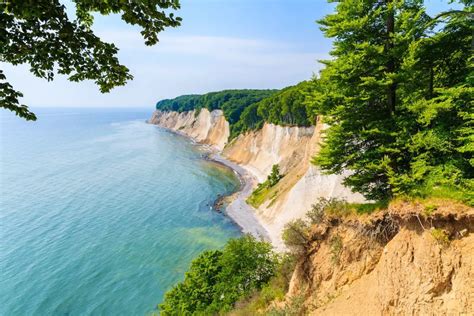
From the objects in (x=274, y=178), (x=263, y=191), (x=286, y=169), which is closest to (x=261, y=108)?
(x=286, y=169)

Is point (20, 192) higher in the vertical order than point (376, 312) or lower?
lower

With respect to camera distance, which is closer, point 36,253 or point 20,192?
point 36,253

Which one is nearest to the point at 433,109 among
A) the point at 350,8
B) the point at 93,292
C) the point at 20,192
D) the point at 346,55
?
the point at 346,55

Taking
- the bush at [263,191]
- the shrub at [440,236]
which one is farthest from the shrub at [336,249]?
the bush at [263,191]

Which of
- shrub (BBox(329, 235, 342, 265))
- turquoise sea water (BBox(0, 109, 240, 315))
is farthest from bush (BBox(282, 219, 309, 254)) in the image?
turquoise sea water (BBox(0, 109, 240, 315))

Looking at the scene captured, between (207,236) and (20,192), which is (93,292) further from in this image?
(20,192)

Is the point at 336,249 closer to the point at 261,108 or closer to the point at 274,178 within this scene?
the point at 274,178
